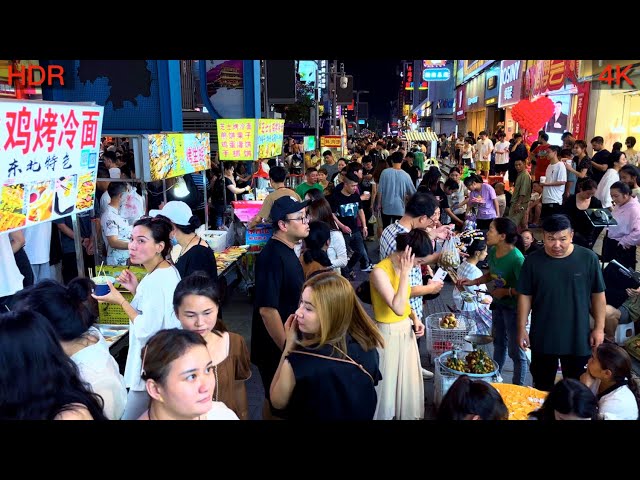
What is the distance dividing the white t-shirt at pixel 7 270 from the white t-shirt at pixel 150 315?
1.82m

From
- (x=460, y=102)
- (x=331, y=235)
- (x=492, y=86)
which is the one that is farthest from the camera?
(x=460, y=102)

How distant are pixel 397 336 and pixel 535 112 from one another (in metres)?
15.2

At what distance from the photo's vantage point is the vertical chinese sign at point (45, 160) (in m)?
3.81

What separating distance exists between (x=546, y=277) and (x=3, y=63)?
45.7 ft

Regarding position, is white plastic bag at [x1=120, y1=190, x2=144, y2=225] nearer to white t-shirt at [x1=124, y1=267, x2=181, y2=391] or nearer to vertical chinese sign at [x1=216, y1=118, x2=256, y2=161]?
vertical chinese sign at [x1=216, y1=118, x2=256, y2=161]

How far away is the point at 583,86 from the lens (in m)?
16.5

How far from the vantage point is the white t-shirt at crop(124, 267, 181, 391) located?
364cm

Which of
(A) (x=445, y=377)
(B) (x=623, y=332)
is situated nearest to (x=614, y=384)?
(A) (x=445, y=377)

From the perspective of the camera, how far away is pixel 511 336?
522 cm

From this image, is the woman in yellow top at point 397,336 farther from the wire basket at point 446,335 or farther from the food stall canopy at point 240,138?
the food stall canopy at point 240,138

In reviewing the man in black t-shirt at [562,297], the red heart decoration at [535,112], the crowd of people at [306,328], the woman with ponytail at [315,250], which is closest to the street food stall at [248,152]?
the crowd of people at [306,328]

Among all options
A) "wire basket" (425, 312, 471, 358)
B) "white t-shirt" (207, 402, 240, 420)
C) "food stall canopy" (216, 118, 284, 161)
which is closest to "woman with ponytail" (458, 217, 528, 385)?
"wire basket" (425, 312, 471, 358)

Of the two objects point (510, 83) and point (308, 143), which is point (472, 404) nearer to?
point (308, 143)
